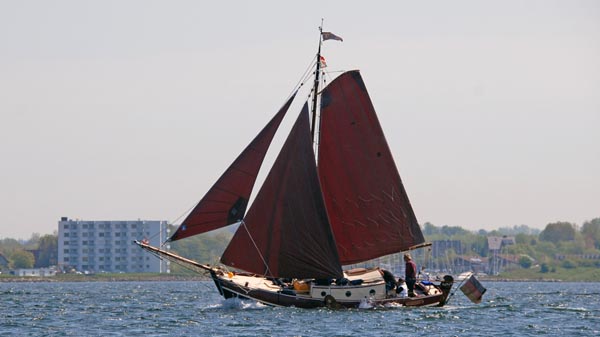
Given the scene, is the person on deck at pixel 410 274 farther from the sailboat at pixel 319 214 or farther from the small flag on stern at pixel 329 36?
the small flag on stern at pixel 329 36

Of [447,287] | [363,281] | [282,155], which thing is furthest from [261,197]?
[447,287]

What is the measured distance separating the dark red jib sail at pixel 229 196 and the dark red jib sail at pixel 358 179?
4.84m

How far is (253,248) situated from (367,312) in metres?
7.39

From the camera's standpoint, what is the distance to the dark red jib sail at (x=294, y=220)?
71125mm

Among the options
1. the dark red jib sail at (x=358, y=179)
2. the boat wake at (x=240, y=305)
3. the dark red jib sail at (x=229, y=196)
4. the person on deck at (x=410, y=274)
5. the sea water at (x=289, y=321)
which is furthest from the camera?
the dark red jib sail at (x=358, y=179)

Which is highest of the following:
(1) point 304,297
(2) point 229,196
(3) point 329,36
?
(3) point 329,36

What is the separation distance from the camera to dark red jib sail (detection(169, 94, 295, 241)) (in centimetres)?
7019

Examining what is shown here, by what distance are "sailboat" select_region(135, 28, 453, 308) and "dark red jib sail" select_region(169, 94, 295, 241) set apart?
0.05 metres

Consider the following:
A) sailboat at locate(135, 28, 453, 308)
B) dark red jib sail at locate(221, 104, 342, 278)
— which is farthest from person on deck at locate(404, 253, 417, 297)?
dark red jib sail at locate(221, 104, 342, 278)

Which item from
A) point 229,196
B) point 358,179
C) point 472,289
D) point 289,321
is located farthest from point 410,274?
point 289,321

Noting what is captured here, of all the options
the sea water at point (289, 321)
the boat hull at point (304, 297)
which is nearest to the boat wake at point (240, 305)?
the sea water at point (289, 321)

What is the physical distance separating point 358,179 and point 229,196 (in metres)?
8.25

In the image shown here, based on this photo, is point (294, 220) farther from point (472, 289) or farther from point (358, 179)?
point (472, 289)

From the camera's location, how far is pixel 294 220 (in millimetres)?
71250
